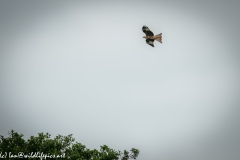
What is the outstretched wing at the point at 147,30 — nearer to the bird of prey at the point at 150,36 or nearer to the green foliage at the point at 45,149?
the bird of prey at the point at 150,36

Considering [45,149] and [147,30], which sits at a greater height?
[147,30]

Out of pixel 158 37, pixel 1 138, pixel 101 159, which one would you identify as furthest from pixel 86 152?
pixel 158 37

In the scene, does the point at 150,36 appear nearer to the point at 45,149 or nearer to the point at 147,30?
the point at 147,30

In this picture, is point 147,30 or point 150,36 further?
point 150,36

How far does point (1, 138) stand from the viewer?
15.3m

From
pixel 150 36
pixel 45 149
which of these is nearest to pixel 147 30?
pixel 150 36

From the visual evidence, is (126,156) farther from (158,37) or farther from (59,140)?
(158,37)

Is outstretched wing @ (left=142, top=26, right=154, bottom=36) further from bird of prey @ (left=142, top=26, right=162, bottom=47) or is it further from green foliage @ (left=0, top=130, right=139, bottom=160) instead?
green foliage @ (left=0, top=130, right=139, bottom=160)

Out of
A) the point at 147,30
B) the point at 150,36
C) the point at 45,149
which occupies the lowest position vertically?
the point at 45,149

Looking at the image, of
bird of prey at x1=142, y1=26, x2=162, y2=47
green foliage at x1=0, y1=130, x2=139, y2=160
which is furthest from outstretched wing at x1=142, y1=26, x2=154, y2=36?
green foliage at x1=0, y1=130, x2=139, y2=160

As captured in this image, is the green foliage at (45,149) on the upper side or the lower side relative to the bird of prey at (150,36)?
lower

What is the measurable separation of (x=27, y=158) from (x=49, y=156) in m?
2.00

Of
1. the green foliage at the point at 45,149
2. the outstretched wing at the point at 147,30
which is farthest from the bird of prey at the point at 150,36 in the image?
the green foliage at the point at 45,149

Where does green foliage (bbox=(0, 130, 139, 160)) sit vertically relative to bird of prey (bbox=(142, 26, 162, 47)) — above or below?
below
